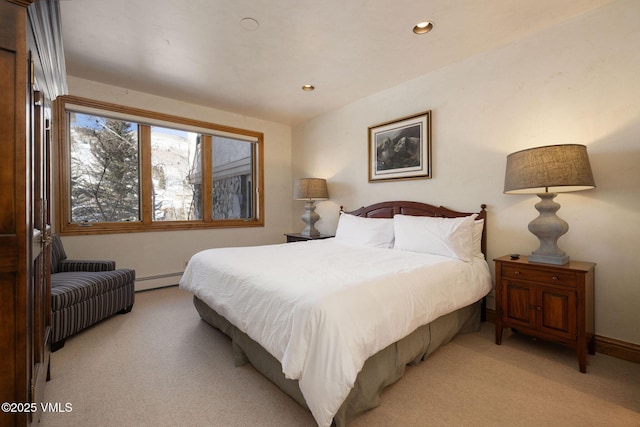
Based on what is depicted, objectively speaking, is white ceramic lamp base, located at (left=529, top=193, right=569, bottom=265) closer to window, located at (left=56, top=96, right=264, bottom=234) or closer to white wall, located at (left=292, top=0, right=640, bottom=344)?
white wall, located at (left=292, top=0, right=640, bottom=344)

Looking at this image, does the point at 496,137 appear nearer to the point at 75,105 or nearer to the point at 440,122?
the point at 440,122

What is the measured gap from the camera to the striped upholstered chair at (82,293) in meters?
2.22

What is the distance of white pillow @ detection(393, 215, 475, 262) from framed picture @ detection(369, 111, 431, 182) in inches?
27.9

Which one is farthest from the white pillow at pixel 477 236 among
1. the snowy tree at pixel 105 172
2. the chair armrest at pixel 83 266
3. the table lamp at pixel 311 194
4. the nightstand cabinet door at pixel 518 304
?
the snowy tree at pixel 105 172

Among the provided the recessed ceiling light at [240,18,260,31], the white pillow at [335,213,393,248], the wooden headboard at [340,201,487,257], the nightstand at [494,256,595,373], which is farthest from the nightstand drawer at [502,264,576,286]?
the recessed ceiling light at [240,18,260,31]

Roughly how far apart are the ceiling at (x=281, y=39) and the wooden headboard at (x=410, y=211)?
4.84 ft

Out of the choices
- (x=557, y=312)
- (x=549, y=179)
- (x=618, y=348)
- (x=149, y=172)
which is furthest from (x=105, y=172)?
(x=618, y=348)

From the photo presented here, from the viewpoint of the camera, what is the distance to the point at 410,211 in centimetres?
327

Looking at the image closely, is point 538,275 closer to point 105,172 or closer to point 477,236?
point 477,236

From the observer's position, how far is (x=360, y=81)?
332 cm

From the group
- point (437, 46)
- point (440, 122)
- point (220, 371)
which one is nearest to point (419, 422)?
point (220, 371)

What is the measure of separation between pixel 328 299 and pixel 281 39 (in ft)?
7.51

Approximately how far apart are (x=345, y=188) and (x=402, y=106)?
1.36 meters

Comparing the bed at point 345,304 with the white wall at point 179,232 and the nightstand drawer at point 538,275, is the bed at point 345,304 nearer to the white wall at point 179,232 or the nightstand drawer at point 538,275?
the nightstand drawer at point 538,275
